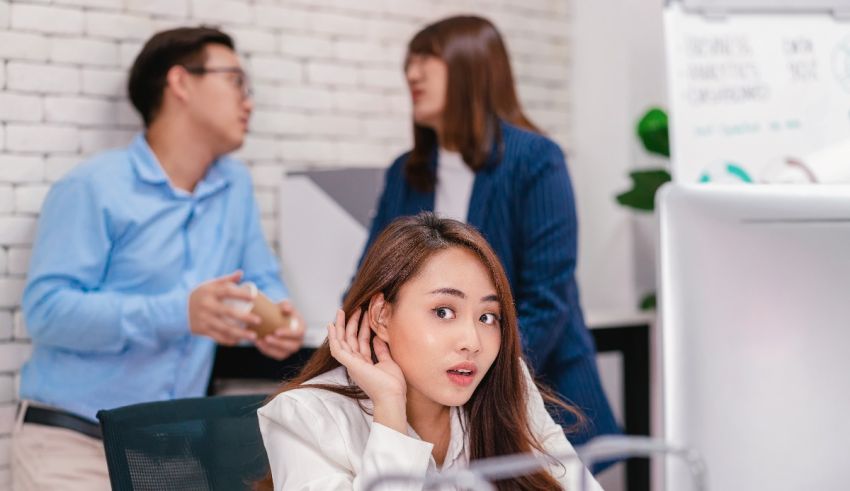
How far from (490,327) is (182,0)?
190 centimetres

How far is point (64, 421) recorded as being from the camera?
2.28 metres

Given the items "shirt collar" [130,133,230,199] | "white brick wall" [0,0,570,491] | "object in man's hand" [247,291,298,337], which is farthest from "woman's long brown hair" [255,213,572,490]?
"white brick wall" [0,0,570,491]

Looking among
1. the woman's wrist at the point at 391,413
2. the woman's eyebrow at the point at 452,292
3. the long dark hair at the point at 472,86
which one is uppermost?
the long dark hair at the point at 472,86

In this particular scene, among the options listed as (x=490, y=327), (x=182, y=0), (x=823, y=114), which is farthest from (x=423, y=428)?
(x=182, y=0)

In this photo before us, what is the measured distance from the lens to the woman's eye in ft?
4.77

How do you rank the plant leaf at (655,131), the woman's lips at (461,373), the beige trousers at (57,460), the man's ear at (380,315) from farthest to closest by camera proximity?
the plant leaf at (655,131) → the beige trousers at (57,460) → the man's ear at (380,315) → the woman's lips at (461,373)

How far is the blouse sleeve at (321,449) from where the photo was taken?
4.29 feet

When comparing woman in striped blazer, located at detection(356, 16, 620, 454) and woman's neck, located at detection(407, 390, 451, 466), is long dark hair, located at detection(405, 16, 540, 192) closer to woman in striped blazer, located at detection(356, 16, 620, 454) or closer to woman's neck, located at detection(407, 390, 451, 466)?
woman in striped blazer, located at detection(356, 16, 620, 454)

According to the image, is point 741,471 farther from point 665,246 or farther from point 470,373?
point 470,373

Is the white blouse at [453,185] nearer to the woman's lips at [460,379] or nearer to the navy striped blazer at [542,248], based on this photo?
the navy striped blazer at [542,248]

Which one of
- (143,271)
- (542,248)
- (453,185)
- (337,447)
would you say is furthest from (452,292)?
(143,271)

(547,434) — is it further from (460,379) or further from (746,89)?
(746,89)

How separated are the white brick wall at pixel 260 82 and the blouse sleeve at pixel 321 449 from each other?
1505 millimetres

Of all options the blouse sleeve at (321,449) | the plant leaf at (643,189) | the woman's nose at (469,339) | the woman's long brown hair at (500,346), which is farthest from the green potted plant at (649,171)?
the blouse sleeve at (321,449)
